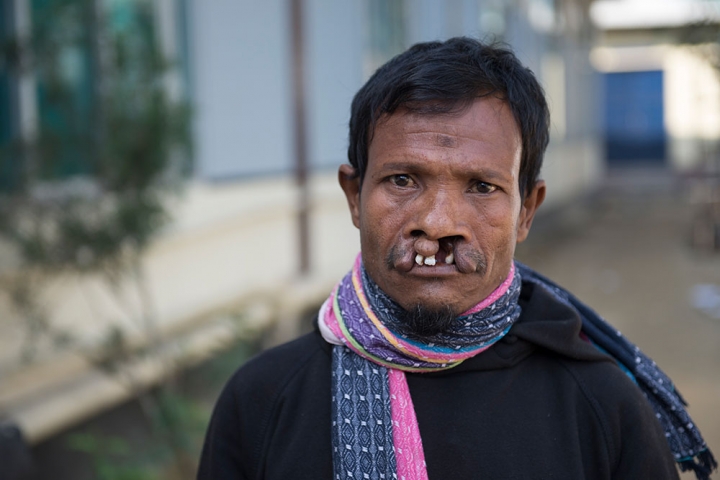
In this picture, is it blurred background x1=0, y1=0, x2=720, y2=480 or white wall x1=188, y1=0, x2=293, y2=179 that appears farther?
white wall x1=188, y1=0, x2=293, y2=179

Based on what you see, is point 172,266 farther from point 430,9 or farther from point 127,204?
point 430,9

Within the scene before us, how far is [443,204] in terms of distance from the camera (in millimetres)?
1375

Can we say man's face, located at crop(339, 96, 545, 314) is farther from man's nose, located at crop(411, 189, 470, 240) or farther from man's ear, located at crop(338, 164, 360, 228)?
man's ear, located at crop(338, 164, 360, 228)

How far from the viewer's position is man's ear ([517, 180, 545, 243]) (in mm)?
1549

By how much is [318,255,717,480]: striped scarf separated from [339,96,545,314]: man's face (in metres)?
0.04

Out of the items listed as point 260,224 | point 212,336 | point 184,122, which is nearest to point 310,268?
point 260,224

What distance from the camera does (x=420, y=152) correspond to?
1.39m

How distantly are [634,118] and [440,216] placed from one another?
2916 cm

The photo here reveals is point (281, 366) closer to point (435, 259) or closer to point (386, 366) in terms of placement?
point (386, 366)

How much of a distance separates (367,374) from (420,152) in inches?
15.3

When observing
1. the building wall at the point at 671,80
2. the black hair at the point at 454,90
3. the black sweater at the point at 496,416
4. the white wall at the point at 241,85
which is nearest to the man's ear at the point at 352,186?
the black hair at the point at 454,90

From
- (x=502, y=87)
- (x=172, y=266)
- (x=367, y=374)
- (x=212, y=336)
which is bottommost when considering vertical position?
(x=212, y=336)

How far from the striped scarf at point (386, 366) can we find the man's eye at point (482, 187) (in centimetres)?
17

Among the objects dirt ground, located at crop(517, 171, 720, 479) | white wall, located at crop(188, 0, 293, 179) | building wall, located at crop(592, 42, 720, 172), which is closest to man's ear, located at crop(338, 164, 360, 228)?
dirt ground, located at crop(517, 171, 720, 479)
